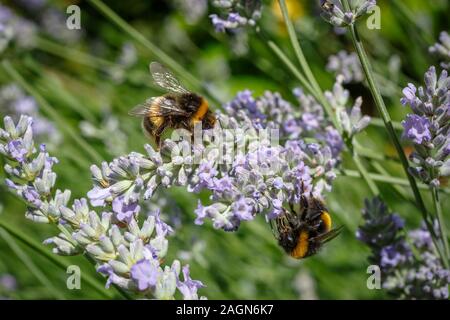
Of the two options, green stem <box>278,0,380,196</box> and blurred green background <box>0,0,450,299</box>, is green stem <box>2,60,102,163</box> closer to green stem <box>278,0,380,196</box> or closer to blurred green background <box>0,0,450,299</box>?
blurred green background <box>0,0,450,299</box>

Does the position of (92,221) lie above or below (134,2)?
below

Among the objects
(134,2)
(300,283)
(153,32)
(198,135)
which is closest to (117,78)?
(300,283)

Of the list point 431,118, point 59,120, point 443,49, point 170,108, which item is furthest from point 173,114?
point 59,120

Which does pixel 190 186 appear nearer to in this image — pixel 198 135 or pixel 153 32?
pixel 198 135

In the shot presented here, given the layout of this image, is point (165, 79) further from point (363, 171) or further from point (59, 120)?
point (59, 120)


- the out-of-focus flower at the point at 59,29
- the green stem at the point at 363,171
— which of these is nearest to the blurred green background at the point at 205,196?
the out-of-focus flower at the point at 59,29

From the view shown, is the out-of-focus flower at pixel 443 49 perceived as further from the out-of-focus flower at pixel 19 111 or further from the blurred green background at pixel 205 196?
the out-of-focus flower at pixel 19 111

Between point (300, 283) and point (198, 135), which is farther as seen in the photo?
point (300, 283)
